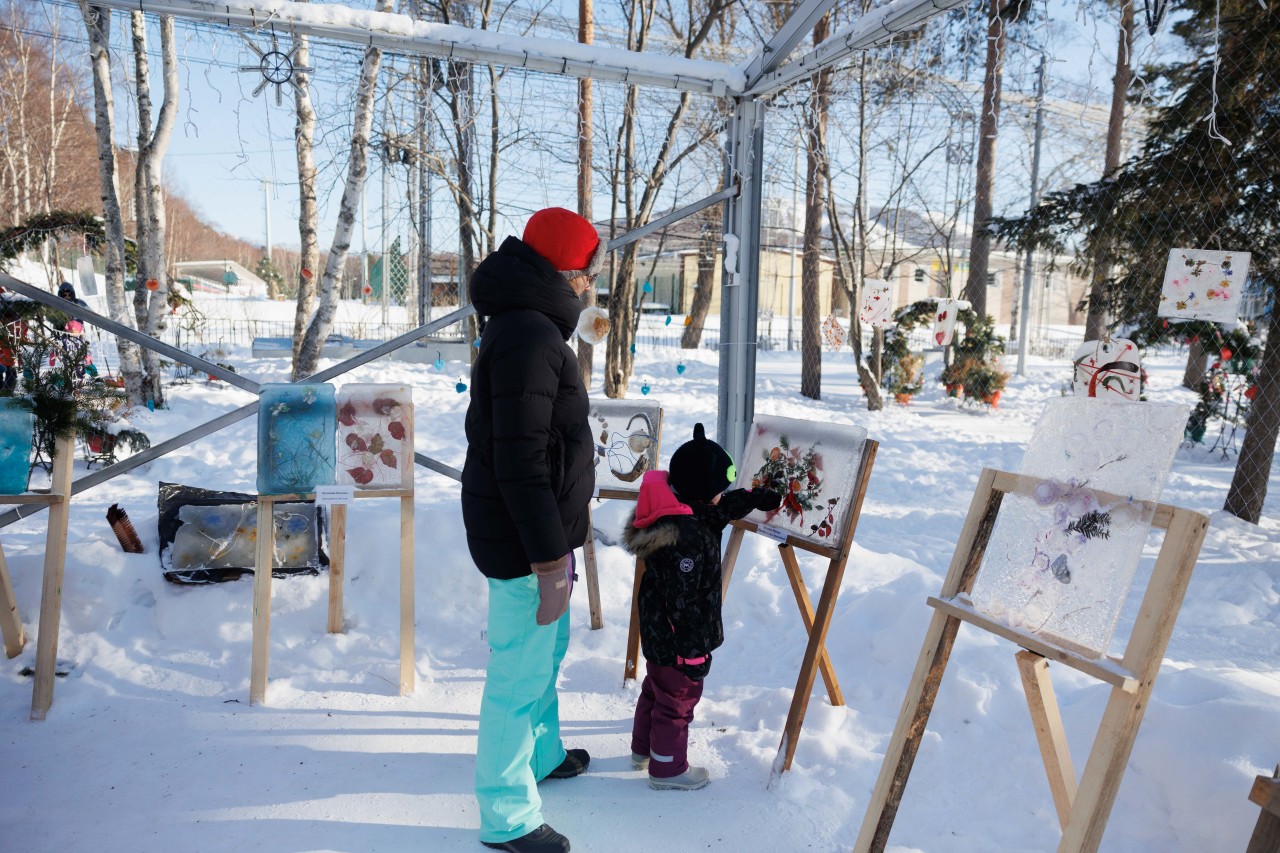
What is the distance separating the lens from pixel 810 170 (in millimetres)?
11648

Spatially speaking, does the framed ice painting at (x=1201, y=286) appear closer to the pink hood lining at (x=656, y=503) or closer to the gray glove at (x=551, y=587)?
the pink hood lining at (x=656, y=503)

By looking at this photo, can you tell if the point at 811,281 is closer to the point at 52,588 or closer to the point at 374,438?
the point at 374,438

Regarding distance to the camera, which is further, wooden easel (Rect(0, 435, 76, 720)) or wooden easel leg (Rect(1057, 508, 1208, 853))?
wooden easel (Rect(0, 435, 76, 720))

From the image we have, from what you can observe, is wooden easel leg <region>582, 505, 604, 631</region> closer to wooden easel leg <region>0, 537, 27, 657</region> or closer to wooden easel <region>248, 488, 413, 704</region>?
wooden easel <region>248, 488, 413, 704</region>

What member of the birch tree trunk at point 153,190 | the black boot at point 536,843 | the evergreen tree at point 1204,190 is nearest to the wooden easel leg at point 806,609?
the black boot at point 536,843

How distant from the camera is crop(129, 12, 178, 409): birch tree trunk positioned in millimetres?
8844

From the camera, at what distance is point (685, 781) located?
2652 millimetres

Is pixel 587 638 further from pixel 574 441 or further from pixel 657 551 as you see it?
pixel 574 441

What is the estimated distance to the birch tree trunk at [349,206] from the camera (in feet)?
21.9

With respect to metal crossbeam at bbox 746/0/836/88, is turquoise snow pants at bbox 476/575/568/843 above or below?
below

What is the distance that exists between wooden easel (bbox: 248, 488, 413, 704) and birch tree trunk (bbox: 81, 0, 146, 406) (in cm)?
669

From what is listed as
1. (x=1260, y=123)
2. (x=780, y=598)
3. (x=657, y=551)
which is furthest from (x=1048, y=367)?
(x=657, y=551)

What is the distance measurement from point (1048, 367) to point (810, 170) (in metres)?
10.3

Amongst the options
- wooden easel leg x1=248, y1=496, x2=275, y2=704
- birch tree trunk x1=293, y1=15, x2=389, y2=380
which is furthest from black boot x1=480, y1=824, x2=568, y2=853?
birch tree trunk x1=293, y1=15, x2=389, y2=380
